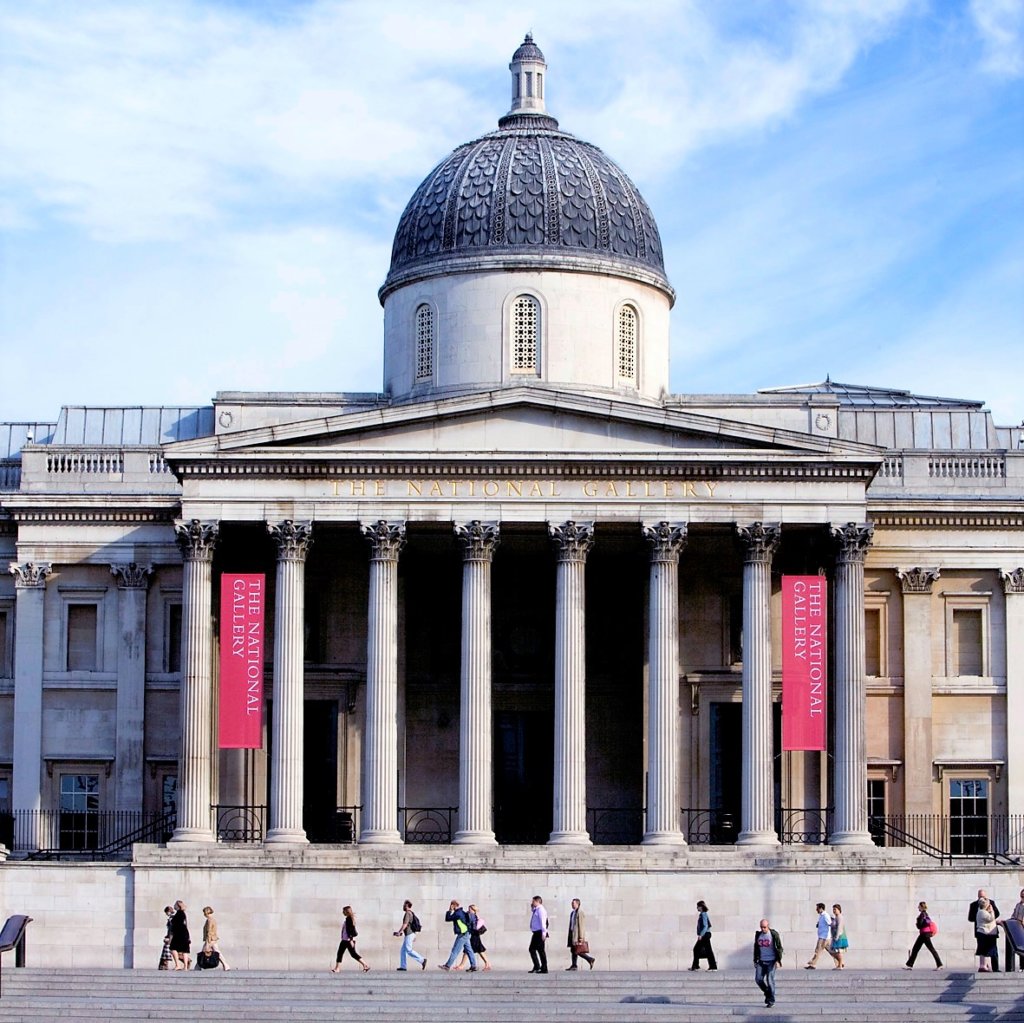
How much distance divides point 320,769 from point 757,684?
11975mm

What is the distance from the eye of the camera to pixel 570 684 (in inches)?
2571

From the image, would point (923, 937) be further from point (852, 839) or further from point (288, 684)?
point (288, 684)

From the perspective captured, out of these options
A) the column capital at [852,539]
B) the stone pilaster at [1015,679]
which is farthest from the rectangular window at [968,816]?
the column capital at [852,539]

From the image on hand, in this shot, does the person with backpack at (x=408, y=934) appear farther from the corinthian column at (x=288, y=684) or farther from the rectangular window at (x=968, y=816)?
the rectangular window at (x=968, y=816)

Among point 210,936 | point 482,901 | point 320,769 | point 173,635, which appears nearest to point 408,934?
point 482,901

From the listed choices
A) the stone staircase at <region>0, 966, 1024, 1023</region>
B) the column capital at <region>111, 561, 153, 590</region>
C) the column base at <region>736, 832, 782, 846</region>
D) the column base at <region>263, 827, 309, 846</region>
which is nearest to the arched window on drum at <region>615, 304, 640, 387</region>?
the column capital at <region>111, 561, 153, 590</region>

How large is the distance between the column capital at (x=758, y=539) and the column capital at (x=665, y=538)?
1.43m

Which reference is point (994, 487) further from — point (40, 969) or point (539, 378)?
point (40, 969)

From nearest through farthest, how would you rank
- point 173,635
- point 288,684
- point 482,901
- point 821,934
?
point 821,934, point 482,901, point 288,684, point 173,635

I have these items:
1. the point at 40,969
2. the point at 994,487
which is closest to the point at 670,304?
the point at 994,487

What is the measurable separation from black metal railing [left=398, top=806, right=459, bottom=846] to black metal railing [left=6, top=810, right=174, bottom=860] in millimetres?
5909

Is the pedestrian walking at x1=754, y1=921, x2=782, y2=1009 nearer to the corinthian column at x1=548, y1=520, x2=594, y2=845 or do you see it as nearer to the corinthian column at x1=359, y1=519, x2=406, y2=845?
the corinthian column at x1=548, y1=520, x2=594, y2=845

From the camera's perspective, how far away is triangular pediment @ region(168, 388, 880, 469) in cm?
6550

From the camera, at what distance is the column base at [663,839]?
64.6 m
